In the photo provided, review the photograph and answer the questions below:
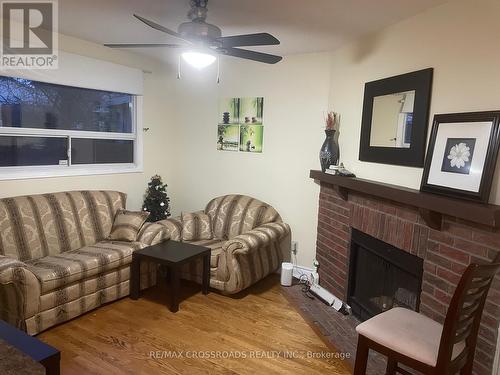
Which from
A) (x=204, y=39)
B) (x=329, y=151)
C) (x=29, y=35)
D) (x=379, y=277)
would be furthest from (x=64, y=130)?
(x=379, y=277)

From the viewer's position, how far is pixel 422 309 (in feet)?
7.26

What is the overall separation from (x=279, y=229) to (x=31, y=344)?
2.60m

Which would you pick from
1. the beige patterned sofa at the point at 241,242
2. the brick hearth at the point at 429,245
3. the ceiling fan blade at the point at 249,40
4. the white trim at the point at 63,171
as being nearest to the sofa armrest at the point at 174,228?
the beige patterned sofa at the point at 241,242

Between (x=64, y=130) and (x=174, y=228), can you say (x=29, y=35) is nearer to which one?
(x=64, y=130)

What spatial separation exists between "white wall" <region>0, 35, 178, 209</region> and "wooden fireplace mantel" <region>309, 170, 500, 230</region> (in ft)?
8.01

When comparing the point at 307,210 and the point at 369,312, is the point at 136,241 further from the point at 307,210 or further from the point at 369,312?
the point at 369,312

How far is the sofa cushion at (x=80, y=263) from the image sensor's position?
258 cm

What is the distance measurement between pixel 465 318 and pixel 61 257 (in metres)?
2.88

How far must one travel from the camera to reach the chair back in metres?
1.54

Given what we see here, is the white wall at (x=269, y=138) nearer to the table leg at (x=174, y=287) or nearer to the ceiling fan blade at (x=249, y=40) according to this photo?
the table leg at (x=174, y=287)

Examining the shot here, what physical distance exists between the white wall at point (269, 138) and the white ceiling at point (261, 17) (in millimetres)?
533

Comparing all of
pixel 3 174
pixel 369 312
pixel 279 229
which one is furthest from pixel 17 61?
pixel 369 312

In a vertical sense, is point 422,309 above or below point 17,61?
below

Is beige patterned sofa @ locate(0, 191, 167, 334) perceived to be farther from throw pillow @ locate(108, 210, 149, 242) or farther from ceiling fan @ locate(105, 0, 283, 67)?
ceiling fan @ locate(105, 0, 283, 67)
